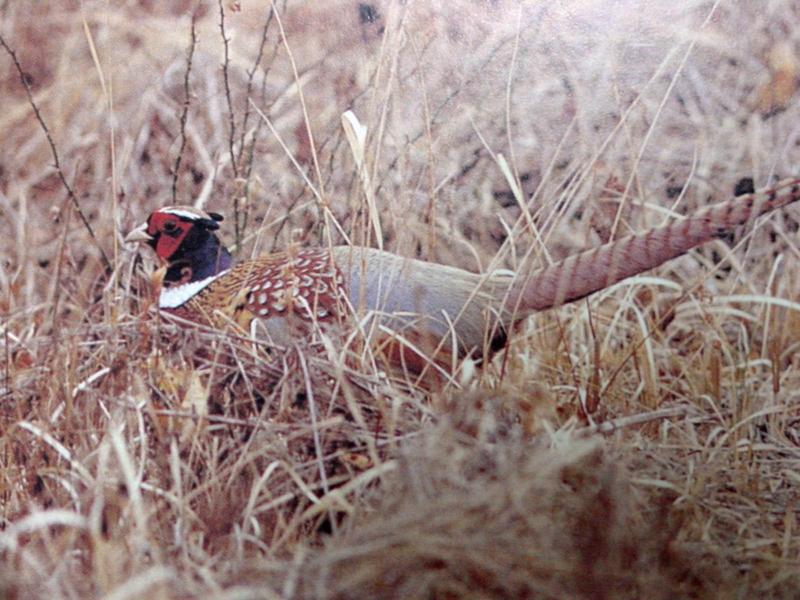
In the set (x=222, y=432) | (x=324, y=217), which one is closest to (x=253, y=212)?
(x=324, y=217)

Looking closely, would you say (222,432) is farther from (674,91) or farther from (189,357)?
(674,91)

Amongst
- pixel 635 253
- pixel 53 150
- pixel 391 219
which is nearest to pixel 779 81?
pixel 635 253

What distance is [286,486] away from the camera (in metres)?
1.83

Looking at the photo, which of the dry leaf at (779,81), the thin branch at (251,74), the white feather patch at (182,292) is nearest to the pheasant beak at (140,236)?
the white feather patch at (182,292)

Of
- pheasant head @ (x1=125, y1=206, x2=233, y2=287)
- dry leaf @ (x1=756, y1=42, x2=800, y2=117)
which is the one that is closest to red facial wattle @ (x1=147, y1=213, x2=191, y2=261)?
pheasant head @ (x1=125, y1=206, x2=233, y2=287)

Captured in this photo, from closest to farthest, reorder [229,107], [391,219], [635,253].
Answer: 1. [635,253]
2. [391,219]
3. [229,107]

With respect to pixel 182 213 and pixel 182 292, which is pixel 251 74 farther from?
pixel 182 292

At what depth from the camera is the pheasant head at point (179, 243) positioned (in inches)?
89.2

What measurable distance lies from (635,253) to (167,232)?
0.90 m

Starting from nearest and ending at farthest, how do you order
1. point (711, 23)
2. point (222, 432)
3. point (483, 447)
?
point (483, 447) < point (222, 432) < point (711, 23)

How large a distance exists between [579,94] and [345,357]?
693mm

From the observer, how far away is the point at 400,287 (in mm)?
2178

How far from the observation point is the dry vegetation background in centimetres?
191

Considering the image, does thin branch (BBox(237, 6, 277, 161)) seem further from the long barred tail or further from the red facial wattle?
the long barred tail
